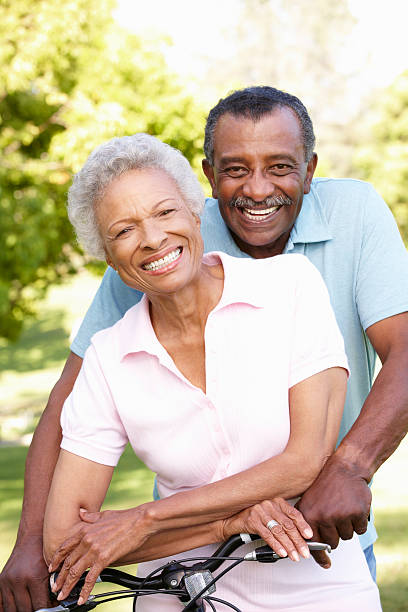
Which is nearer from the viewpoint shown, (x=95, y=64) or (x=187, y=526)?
(x=187, y=526)

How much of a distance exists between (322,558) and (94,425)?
69 cm

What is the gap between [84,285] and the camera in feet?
133

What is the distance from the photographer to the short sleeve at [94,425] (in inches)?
89.8

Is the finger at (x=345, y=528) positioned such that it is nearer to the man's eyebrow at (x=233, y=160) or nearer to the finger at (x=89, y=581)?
the finger at (x=89, y=581)

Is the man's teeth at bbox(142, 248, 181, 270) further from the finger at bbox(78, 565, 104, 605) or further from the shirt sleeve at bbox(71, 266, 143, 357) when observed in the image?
the finger at bbox(78, 565, 104, 605)

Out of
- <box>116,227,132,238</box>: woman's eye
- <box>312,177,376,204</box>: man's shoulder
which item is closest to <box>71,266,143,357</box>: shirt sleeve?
<box>116,227,132,238</box>: woman's eye

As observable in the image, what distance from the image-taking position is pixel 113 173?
7.52 feet

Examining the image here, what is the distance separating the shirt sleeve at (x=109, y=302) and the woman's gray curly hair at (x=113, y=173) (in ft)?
1.31

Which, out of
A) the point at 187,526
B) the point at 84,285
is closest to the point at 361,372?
the point at 187,526

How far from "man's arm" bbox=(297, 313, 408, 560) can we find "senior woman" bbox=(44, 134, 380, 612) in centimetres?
5

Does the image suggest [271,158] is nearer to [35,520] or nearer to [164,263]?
[164,263]

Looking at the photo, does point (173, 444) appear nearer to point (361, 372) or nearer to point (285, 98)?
point (361, 372)

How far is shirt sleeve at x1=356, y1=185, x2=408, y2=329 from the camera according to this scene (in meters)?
2.58

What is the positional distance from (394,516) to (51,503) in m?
5.20
